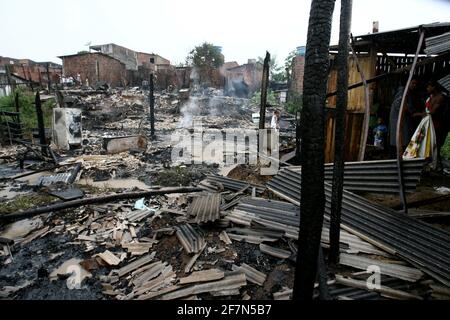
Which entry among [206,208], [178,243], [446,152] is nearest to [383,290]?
[178,243]

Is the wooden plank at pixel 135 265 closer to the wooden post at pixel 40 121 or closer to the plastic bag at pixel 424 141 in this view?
the plastic bag at pixel 424 141

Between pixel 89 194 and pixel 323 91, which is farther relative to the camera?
pixel 89 194

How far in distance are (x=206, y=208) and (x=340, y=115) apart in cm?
303

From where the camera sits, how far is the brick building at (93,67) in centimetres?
3250

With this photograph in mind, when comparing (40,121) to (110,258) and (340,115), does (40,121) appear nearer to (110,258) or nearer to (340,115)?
(110,258)

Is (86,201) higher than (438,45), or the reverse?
(438,45)

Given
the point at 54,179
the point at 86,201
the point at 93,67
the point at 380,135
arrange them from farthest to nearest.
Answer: the point at 93,67, the point at 380,135, the point at 54,179, the point at 86,201

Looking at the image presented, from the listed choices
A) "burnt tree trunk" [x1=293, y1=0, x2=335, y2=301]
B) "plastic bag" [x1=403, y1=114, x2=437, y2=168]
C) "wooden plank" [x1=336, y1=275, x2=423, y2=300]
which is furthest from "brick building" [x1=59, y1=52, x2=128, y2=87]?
"burnt tree trunk" [x1=293, y1=0, x2=335, y2=301]

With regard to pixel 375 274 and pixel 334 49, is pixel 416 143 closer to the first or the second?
pixel 334 49

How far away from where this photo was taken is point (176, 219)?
525cm

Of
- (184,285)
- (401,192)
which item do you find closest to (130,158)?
(184,285)

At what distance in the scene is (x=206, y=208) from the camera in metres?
5.22

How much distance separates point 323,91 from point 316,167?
511mm

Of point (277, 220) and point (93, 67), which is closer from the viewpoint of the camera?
point (277, 220)
